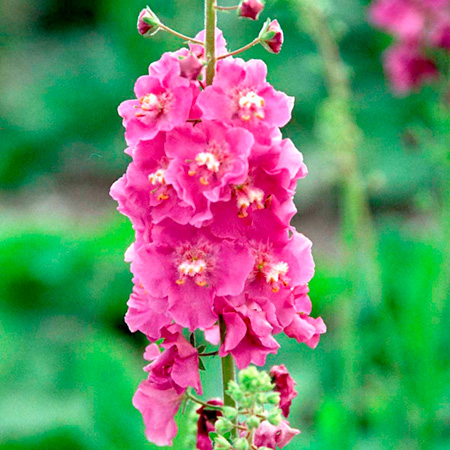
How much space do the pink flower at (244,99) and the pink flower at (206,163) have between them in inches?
1.1

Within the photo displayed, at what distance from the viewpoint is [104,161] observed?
7.10 m

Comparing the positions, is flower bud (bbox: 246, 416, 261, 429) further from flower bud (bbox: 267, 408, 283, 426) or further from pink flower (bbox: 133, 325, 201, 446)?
pink flower (bbox: 133, 325, 201, 446)

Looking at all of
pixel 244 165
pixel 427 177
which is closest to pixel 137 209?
pixel 244 165

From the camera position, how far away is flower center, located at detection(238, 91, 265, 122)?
3.58 ft

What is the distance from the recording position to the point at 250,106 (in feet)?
3.59

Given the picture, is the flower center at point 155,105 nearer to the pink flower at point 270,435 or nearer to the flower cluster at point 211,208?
the flower cluster at point 211,208

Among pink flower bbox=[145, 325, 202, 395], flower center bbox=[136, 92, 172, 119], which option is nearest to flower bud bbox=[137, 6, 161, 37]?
flower center bbox=[136, 92, 172, 119]

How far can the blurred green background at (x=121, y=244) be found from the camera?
8.78ft

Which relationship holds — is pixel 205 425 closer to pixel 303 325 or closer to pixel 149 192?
pixel 303 325

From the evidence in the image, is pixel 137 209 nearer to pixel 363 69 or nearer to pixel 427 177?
pixel 427 177

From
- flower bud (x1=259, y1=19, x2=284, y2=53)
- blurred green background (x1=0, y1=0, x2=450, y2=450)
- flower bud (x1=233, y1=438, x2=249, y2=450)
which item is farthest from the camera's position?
blurred green background (x1=0, y1=0, x2=450, y2=450)

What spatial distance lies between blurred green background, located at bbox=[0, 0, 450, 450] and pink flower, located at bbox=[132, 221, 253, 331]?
30.7 inches

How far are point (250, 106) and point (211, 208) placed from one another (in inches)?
6.5

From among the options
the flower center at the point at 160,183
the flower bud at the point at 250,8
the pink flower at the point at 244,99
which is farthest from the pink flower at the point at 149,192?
the flower bud at the point at 250,8
